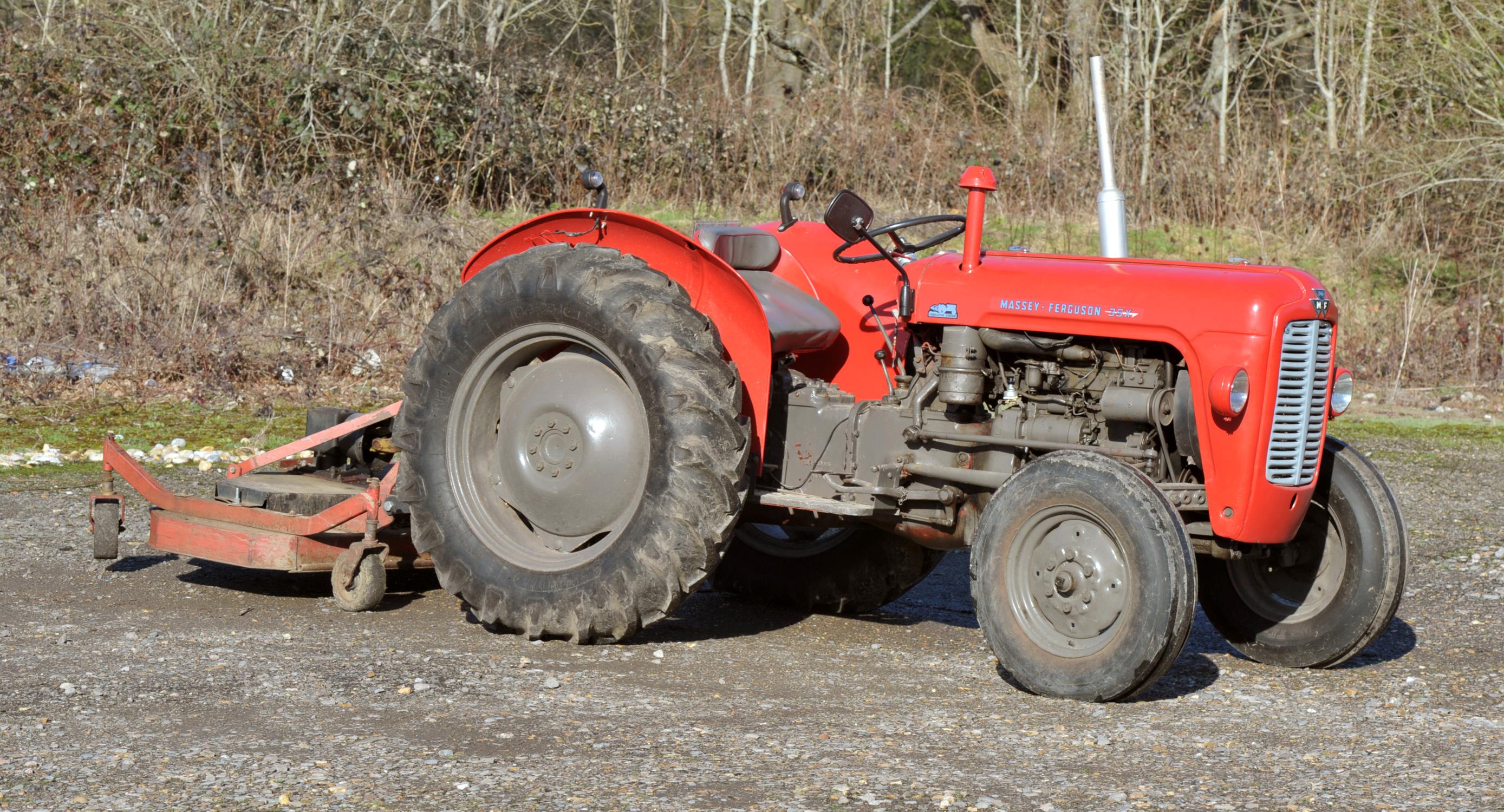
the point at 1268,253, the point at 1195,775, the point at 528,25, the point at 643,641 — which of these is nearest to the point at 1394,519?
the point at 1195,775

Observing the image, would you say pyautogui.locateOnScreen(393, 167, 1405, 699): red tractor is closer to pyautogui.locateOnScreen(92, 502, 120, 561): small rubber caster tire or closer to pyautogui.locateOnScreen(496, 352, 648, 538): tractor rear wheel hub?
pyautogui.locateOnScreen(496, 352, 648, 538): tractor rear wheel hub

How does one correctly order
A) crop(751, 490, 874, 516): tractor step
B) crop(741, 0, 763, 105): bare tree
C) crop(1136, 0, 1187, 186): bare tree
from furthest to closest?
crop(741, 0, 763, 105): bare tree < crop(1136, 0, 1187, 186): bare tree < crop(751, 490, 874, 516): tractor step

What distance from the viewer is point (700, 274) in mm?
5305

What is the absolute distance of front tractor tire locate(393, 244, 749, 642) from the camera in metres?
4.93

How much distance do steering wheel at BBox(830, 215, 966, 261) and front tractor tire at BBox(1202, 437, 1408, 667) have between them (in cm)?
143

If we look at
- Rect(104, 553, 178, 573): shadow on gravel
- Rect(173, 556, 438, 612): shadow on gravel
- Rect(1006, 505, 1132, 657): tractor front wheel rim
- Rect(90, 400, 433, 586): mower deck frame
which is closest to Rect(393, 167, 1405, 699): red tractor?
Rect(1006, 505, 1132, 657): tractor front wheel rim

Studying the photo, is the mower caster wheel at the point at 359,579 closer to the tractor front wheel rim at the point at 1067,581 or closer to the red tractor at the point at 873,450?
the red tractor at the point at 873,450

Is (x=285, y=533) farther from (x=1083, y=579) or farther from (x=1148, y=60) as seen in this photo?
(x=1148, y=60)

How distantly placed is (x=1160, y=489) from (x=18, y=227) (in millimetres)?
11323

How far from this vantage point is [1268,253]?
15.5 metres

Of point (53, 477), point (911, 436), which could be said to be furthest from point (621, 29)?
point (911, 436)

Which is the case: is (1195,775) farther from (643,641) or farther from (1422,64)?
(1422,64)

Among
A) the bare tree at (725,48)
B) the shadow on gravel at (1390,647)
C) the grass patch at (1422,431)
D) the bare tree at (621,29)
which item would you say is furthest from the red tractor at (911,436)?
the bare tree at (725,48)

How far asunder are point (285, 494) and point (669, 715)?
219 centimetres
